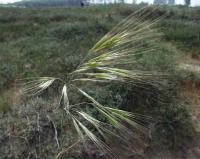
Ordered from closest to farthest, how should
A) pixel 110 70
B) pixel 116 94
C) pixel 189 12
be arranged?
1. pixel 110 70
2. pixel 116 94
3. pixel 189 12

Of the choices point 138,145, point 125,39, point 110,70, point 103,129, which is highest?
point 125,39

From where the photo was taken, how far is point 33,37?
926 centimetres

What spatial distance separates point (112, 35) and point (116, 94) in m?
1.45

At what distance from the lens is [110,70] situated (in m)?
4.32

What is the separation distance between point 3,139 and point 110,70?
1.80 meters

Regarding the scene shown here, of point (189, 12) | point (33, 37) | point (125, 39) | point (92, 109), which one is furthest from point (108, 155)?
point (189, 12)

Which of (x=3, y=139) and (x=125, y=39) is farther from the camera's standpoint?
(x=3, y=139)

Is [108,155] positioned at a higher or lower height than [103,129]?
lower

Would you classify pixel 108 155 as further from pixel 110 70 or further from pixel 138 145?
pixel 110 70

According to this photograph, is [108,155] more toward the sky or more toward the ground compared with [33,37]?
more toward the ground

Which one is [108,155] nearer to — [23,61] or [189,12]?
[23,61]

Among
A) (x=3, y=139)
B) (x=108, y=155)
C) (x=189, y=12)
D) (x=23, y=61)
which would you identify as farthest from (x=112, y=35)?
(x=189, y=12)

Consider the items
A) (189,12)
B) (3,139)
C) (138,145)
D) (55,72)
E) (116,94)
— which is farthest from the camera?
(189,12)

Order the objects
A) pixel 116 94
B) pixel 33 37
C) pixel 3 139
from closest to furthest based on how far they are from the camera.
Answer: pixel 3 139 → pixel 116 94 → pixel 33 37
